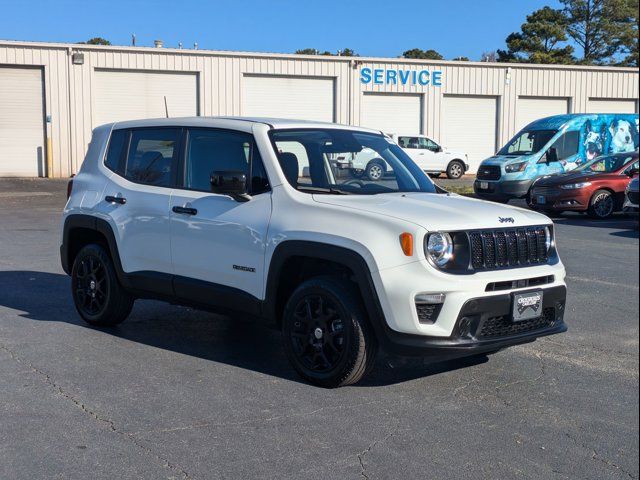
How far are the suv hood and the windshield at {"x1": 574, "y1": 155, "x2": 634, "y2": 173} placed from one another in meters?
13.7

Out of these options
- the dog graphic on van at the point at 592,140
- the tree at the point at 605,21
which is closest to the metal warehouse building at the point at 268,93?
the dog graphic on van at the point at 592,140

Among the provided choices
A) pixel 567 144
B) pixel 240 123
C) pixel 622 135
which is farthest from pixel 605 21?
pixel 622 135

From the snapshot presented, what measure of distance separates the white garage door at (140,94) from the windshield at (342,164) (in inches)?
1030

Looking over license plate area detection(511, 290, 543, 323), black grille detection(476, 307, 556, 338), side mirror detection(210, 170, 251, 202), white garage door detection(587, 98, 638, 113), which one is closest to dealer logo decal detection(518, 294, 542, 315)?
license plate area detection(511, 290, 543, 323)

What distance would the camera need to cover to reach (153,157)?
6.86 meters

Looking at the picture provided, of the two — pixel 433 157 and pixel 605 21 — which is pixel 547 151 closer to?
pixel 433 157

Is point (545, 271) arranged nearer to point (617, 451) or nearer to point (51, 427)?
point (617, 451)

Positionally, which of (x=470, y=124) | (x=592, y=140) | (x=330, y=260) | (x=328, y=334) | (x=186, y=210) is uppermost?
(x=470, y=124)

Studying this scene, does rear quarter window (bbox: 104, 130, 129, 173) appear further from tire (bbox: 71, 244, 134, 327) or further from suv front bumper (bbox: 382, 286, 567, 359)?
suv front bumper (bbox: 382, 286, 567, 359)

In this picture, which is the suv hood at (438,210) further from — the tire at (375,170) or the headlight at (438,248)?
the tire at (375,170)

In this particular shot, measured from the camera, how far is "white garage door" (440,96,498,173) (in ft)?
121

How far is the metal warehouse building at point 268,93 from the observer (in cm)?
3119

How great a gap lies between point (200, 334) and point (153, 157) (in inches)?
62.0

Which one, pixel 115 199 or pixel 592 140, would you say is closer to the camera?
pixel 115 199
